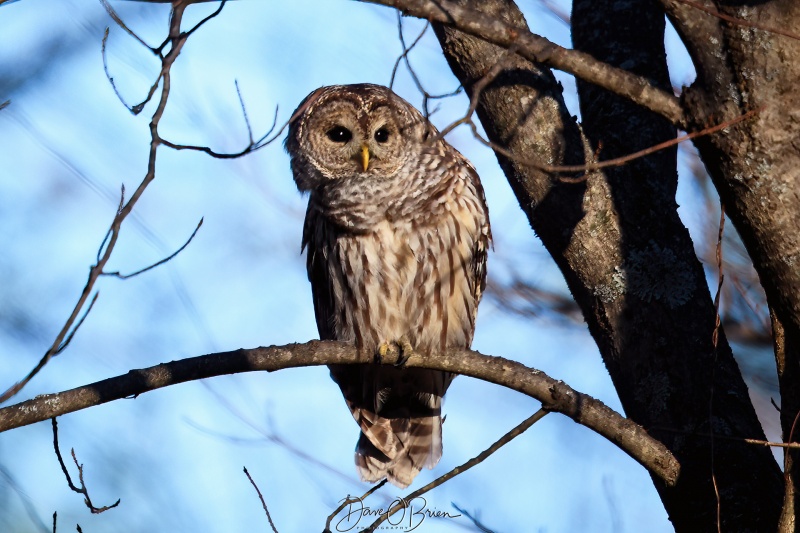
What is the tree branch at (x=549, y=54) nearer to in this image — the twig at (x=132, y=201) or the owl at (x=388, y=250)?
the twig at (x=132, y=201)

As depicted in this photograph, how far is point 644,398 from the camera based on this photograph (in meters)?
3.60

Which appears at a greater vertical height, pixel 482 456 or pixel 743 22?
pixel 743 22

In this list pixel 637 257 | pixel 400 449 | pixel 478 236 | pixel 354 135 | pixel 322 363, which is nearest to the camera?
pixel 322 363

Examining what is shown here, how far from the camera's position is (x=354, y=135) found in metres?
4.90

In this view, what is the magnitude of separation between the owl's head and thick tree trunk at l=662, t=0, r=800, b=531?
86.3 inches

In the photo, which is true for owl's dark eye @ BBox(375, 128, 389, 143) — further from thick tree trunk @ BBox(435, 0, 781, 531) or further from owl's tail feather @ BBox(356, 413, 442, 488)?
owl's tail feather @ BBox(356, 413, 442, 488)

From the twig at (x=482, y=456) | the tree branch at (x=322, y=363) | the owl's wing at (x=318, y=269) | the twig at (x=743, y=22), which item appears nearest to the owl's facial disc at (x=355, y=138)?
the owl's wing at (x=318, y=269)

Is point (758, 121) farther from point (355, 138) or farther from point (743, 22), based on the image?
point (355, 138)

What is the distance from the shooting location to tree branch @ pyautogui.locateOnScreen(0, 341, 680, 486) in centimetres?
295

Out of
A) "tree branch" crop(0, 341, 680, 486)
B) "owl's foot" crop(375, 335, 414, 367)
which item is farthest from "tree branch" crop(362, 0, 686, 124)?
"owl's foot" crop(375, 335, 414, 367)

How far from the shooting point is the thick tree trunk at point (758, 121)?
2.67 meters

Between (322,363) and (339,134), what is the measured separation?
1880mm

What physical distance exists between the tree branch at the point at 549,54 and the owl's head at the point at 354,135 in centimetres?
207

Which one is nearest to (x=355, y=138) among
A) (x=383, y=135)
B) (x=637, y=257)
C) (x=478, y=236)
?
(x=383, y=135)
